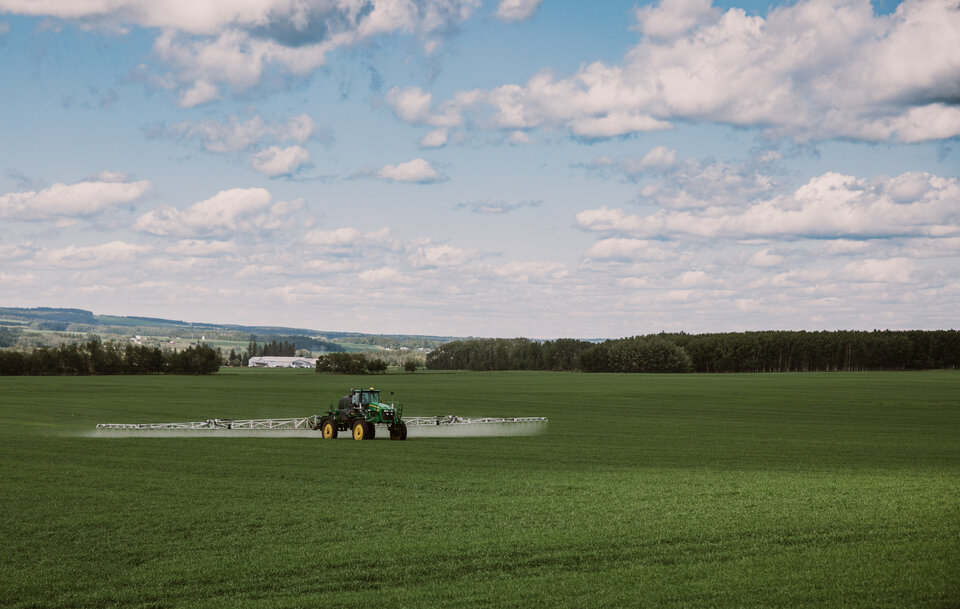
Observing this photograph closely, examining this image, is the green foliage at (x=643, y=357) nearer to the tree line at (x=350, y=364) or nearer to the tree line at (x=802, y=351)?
the tree line at (x=802, y=351)

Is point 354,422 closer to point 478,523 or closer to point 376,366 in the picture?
point 478,523

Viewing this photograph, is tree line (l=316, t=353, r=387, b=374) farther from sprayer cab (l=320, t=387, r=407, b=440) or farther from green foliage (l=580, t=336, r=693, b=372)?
sprayer cab (l=320, t=387, r=407, b=440)

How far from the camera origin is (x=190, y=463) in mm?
29391

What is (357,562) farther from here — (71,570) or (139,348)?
(139,348)

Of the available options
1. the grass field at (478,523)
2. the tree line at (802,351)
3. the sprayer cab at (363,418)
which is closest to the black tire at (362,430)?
the sprayer cab at (363,418)

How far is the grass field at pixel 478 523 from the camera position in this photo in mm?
Answer: 13367

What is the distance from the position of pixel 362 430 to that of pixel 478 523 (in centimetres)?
2222

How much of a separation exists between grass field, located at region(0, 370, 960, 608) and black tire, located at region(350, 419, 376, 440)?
199cm

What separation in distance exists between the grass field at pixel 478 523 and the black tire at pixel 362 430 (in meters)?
1.99

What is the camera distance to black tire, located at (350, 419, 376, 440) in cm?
3991

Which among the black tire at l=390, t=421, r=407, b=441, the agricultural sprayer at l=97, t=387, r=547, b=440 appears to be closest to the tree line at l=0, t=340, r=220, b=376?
the agricultural sprayer at l=97, t=387, r=547, b=440

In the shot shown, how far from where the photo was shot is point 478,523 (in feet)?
60.2

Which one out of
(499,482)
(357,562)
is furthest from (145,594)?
(499,482)

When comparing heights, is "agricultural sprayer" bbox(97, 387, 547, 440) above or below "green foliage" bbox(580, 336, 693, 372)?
below
